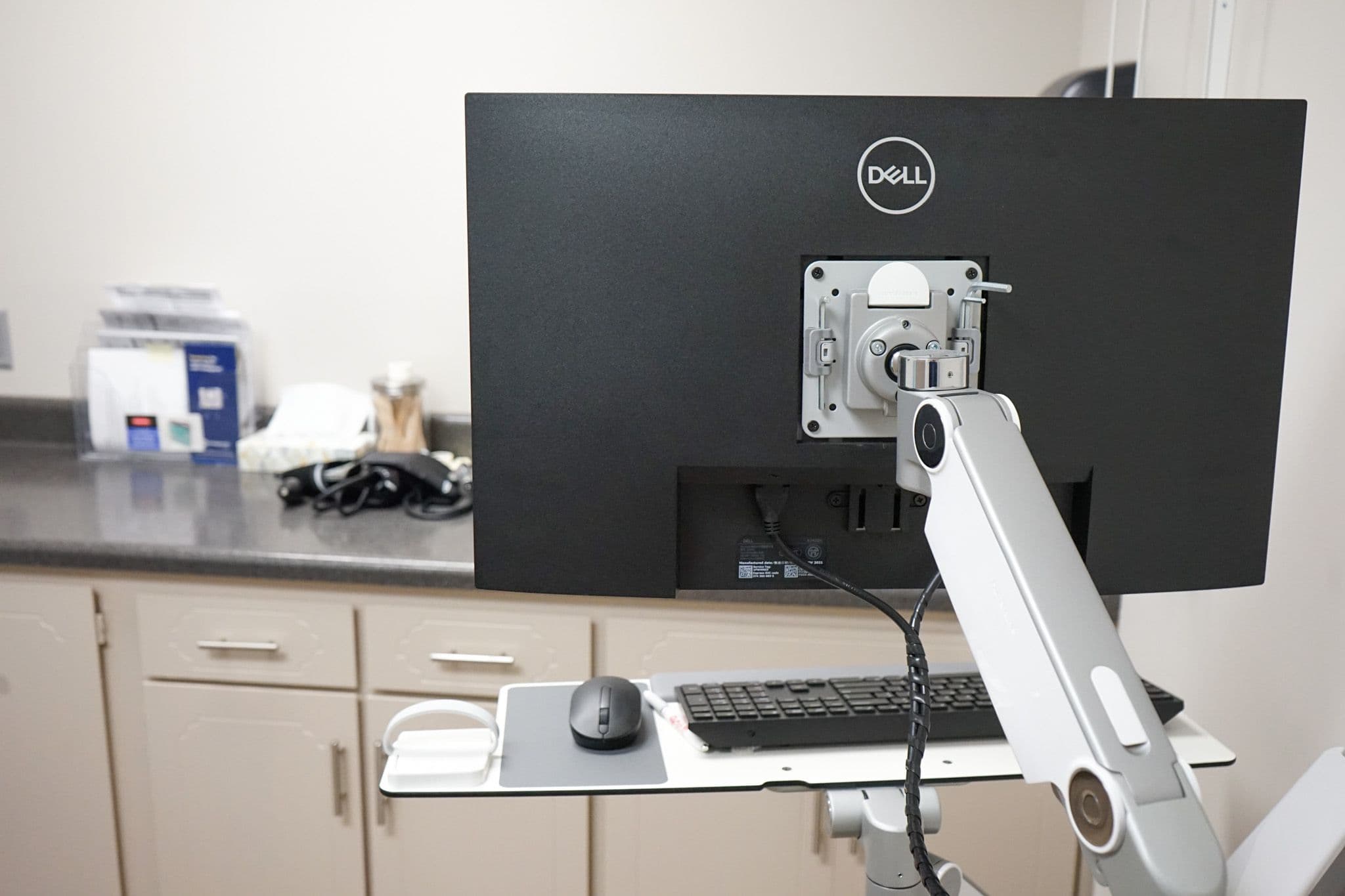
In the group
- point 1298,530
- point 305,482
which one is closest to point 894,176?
point 1298,530

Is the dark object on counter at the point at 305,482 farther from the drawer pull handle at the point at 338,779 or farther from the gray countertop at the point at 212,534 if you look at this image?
the drawer pull handle at the point at 338,779

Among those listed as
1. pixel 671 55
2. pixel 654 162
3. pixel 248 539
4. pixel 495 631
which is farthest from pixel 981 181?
pixel 671 55

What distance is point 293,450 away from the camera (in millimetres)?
2027

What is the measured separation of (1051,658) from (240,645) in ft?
4.85

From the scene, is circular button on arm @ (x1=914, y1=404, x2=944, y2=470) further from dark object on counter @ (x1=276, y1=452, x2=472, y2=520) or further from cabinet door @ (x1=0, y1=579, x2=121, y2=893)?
cabinet door @ (x1=0, y1=579, x2=121, y2=893)

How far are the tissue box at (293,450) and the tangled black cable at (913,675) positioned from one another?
4.75ft

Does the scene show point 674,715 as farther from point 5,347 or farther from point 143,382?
point 5,347

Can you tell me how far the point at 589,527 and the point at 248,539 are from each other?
1.15m

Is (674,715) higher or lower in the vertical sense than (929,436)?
lower

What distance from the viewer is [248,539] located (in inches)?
65.6

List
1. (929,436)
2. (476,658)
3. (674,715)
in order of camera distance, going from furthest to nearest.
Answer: (476,658) < (674,715) < (929,436)

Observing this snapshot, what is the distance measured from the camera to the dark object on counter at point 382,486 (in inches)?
72.1

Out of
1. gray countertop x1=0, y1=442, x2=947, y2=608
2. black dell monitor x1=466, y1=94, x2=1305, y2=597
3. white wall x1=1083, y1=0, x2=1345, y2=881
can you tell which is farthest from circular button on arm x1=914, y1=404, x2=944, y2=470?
gray countertop x1=0, y1=442, x2=947, y2=608

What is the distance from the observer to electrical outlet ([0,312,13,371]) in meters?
2.23
